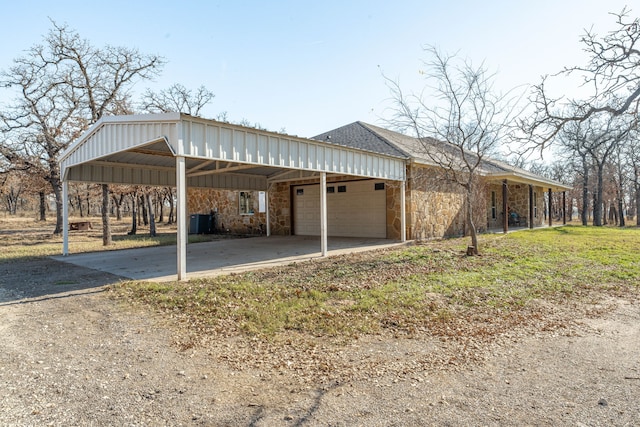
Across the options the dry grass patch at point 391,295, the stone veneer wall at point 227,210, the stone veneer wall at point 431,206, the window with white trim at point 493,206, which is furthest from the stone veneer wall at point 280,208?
the window with white trim at point 493,206

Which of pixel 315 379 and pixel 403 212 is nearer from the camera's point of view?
pixel 315 379

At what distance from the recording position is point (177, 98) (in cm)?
2688

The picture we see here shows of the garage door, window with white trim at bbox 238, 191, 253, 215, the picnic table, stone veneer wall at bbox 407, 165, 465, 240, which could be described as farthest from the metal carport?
the picnic table

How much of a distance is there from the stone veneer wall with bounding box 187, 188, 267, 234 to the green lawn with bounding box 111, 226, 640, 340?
968 cm

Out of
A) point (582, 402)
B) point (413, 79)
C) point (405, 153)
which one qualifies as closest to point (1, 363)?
point (582, 402)

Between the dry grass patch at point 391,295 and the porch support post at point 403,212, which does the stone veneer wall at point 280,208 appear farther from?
the dry grass patch at point 391,295

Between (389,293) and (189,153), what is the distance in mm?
4385

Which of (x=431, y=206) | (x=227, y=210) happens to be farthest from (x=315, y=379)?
(x=227, y=210)

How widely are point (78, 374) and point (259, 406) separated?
5.81 ft

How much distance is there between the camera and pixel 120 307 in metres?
5.40

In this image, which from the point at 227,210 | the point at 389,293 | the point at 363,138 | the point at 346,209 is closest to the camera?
the point at 389,293

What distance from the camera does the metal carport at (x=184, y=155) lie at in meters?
6.84

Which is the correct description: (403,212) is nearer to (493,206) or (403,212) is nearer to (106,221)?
(493,206)

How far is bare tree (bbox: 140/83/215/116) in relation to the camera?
2495cm
